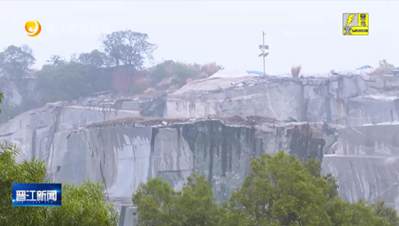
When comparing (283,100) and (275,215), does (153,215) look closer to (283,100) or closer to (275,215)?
(275,215)

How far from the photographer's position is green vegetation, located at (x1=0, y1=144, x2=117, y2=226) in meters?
10.3

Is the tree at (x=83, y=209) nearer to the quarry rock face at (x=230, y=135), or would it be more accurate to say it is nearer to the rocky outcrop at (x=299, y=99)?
the quarry rock face at (x=230, y=135)

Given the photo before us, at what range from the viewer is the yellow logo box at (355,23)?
13875mm

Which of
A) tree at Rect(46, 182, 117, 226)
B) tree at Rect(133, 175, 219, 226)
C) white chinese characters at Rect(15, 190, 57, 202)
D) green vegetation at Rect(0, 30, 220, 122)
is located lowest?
tree at Rect(133, 175, 219, 226)

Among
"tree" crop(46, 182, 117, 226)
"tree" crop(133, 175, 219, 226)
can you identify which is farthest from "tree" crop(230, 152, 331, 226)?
"tree" crop(46, 182, 117, 226)

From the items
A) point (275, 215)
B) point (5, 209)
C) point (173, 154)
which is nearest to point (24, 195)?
point (5, 209)

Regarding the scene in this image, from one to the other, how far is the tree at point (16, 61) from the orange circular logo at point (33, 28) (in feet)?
126

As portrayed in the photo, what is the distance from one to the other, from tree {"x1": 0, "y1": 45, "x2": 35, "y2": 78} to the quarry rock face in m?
9.83

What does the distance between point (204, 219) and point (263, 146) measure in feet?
42.3

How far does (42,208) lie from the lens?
34.2 ft

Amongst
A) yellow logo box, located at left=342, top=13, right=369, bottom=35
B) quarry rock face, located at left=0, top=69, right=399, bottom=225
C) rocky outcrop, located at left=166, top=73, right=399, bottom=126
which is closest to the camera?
yellow logo box, located at left=342, top=13, right=369, bottom=35
